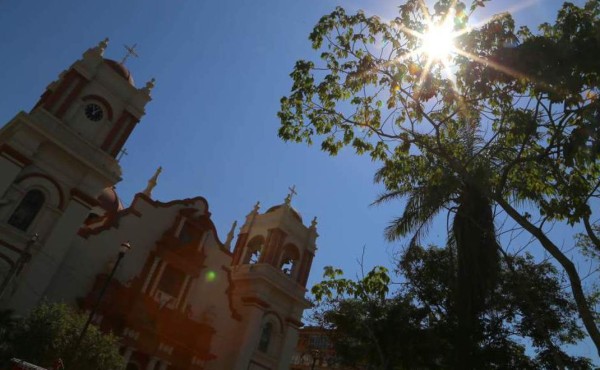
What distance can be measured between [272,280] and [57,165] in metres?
13.7

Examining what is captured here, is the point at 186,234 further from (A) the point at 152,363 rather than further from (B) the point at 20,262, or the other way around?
(B) the point at 20,262

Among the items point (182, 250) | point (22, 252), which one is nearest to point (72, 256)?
point (22, 252)

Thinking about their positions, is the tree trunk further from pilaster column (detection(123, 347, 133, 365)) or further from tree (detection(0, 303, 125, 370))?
pilaster column (detection(123, 347, 133, 365))

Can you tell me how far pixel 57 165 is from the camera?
21.8 m

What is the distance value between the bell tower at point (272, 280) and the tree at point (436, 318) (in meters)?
8.15

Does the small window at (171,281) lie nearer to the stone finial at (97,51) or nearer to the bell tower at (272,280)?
the bell tower at (272,280)

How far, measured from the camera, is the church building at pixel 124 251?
2047cm

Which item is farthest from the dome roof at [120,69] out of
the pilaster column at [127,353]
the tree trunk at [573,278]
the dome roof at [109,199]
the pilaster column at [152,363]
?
the tree trunk at [573,278]

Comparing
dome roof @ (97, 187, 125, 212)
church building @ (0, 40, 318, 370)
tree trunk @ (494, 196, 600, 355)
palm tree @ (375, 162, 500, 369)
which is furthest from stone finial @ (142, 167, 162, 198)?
tree trunk @ (494, 196, 600, 355)

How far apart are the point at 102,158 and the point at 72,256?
4.95 m

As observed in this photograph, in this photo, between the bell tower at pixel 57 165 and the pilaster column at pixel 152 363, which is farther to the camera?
the pilaster column at pixel 152 363

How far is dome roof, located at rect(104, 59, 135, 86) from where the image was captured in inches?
998

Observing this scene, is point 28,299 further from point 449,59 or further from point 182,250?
point 449,59

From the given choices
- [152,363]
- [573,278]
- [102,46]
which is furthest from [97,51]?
[573,278]
